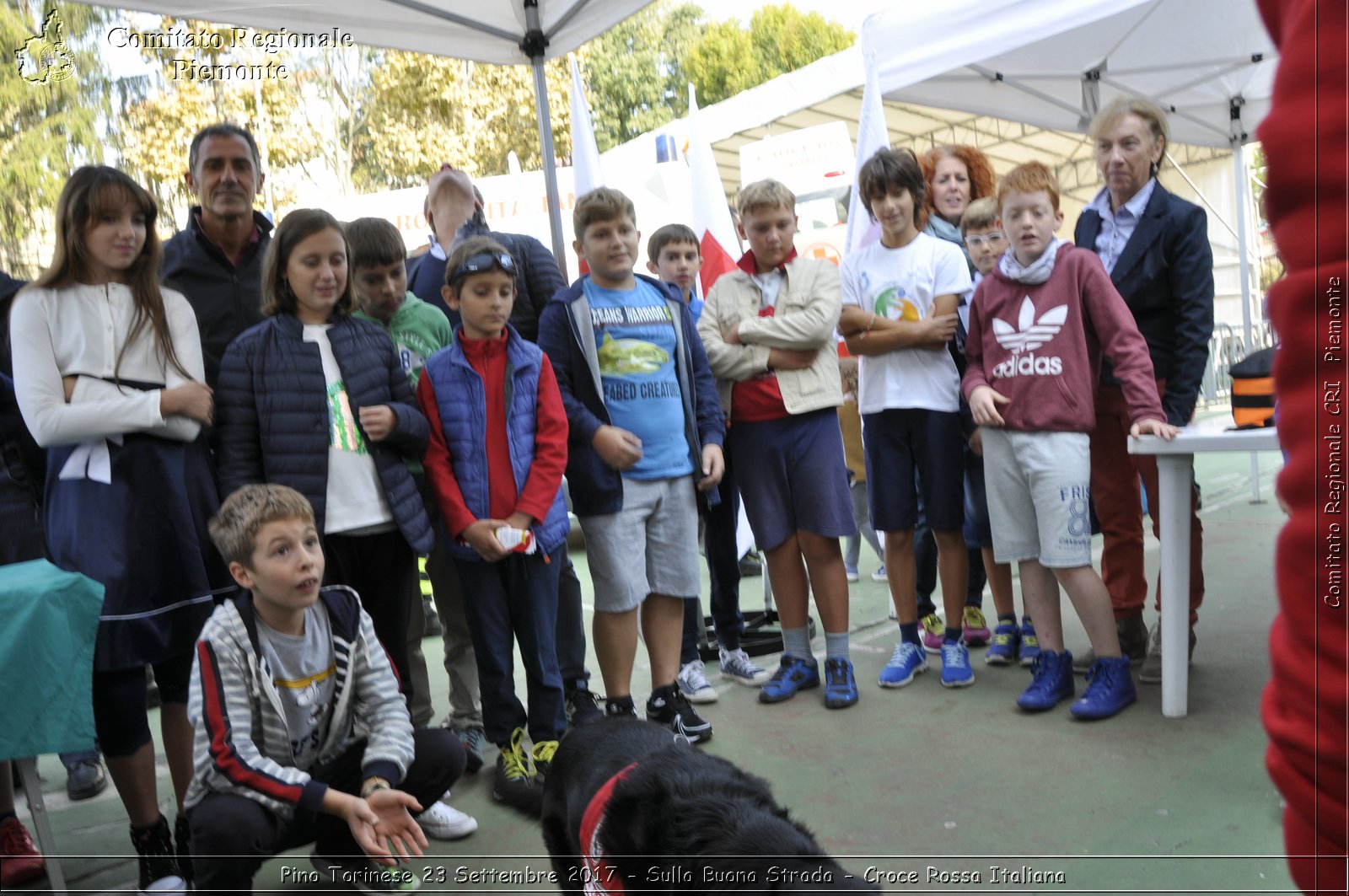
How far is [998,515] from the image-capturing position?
356cm

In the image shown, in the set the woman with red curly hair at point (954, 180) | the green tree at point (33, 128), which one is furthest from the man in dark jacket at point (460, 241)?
the green tree at point (33, 128)

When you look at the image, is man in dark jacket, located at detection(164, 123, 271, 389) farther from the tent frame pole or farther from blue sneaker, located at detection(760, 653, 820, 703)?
blue sneaker, located at detection(760, 653, 820, 703)

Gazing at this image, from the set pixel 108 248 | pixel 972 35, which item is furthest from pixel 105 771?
pixel 972 35

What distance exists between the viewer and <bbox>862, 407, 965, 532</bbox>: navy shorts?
12.5 feet

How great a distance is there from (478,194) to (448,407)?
1.37 m

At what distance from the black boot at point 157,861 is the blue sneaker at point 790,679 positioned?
6.54 ft

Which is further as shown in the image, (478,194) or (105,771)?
(478,194)

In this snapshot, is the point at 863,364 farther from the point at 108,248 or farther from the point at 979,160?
the point at 108,248

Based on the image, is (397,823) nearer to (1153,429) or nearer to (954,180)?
(1153,429)

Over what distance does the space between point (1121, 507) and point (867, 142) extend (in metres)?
2.24

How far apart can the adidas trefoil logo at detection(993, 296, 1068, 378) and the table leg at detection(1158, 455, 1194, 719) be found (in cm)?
47

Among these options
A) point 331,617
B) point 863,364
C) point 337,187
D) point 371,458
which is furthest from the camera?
point 337,187

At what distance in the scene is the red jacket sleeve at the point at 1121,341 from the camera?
10.6 feet

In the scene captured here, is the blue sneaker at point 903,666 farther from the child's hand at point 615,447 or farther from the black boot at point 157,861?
the black boot at point 157,861
